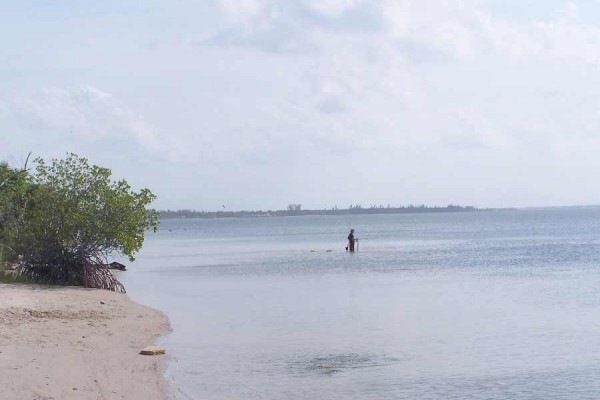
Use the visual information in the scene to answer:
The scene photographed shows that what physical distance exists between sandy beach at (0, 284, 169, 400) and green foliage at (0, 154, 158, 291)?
7.97 ft

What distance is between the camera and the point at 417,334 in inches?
850

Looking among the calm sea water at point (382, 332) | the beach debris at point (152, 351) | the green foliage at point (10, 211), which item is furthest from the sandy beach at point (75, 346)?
the green foliage at point (10, 211)

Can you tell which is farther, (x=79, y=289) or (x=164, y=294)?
(x=164, y=294)

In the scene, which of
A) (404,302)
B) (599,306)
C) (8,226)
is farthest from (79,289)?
(599,306)

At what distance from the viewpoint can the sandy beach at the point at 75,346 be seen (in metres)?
13.5

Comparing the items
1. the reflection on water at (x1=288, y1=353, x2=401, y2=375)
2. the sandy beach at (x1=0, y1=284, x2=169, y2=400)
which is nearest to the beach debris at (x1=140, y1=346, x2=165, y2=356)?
the sandy beach at (x1=0, y1=284, x2=169, y2=400)

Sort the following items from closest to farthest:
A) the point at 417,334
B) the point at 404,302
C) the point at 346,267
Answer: the point at 417,334
the point at 404,302
the point at 346,267

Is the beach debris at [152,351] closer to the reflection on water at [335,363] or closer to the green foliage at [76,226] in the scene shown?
the reflection on water at [335,363]

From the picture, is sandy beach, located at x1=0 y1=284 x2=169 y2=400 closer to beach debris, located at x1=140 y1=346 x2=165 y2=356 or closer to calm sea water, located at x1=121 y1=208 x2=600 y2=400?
beach debris, located at x1=140 y1=346 x2=165 y2=356

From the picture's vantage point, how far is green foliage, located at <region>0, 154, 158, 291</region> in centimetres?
2842

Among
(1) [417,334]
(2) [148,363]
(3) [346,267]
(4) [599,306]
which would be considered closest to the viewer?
(2) [148,363]

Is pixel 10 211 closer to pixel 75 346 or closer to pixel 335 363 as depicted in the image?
pixel 75 346

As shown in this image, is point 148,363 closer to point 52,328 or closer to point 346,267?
point 52,328

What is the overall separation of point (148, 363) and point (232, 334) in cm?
502
